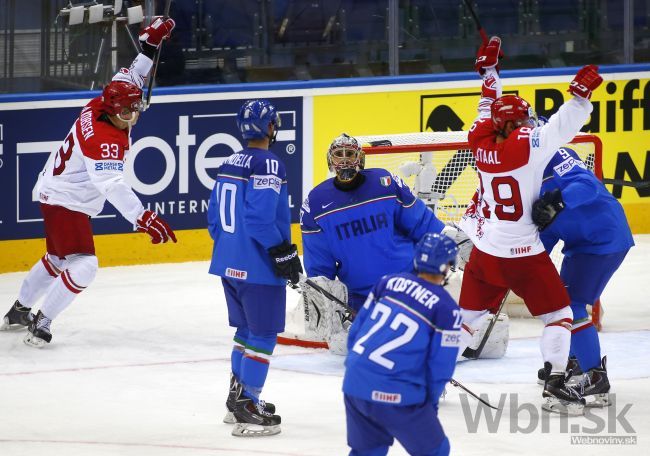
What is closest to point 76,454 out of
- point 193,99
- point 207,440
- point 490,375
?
point 207,440

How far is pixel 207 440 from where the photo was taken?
5.41 metres

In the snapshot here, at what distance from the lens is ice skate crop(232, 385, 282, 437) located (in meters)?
5.46

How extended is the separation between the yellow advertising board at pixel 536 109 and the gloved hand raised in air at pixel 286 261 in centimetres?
454

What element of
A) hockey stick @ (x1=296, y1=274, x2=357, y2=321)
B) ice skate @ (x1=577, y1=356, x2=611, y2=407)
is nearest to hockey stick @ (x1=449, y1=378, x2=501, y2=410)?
ice skate @ (x1=577, y1=356, x2=611, y2=407)

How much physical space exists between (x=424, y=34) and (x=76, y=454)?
18.8 feet

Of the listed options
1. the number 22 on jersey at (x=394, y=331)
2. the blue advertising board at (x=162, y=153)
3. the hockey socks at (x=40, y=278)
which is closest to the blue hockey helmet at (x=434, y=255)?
the number 22 on jersey at (x=394, y=331)

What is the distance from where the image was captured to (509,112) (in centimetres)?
573

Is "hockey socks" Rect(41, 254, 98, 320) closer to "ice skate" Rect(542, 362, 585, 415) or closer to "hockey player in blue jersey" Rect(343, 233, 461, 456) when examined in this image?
"ice skate" Rect(542, 362, 585, 415)

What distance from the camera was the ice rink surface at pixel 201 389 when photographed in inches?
211

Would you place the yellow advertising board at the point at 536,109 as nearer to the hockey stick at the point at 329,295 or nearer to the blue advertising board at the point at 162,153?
the blue advertising board at the point at 162,153

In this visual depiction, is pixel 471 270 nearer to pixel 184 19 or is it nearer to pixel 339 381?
pixel 339 381

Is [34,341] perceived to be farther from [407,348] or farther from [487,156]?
[407,348]

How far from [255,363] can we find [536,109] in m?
5.26

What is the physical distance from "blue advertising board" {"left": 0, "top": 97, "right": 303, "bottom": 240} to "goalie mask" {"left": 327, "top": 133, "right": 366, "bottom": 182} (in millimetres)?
3735
